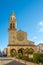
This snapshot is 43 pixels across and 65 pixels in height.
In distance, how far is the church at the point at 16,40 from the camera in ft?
248

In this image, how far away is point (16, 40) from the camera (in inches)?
3061

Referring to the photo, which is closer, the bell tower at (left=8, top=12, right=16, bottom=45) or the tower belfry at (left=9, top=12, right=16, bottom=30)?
the bell tower at (left=8, top=12, right=16, bottom=45)

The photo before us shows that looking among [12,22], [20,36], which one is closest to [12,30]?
[12,22]

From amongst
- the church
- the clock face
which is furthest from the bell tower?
the clock face

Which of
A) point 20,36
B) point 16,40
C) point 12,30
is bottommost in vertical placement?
point 16,40

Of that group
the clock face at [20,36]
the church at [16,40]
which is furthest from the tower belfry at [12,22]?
the clock face at [20,36]

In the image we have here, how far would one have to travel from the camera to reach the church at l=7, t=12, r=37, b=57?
248 ft

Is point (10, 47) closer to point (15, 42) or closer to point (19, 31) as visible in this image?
point (15, 42)

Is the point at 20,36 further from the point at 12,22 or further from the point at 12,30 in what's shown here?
the point at 12,22

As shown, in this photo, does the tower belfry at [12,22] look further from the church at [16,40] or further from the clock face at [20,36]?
the clock face at [20,36]

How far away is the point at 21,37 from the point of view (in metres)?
79.5

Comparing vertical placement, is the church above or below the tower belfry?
below

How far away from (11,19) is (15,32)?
611cm

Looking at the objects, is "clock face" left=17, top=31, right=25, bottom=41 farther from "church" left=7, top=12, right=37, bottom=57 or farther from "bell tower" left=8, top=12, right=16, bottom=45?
"bell tower" left=8, top=12, right=16, bottom=45
